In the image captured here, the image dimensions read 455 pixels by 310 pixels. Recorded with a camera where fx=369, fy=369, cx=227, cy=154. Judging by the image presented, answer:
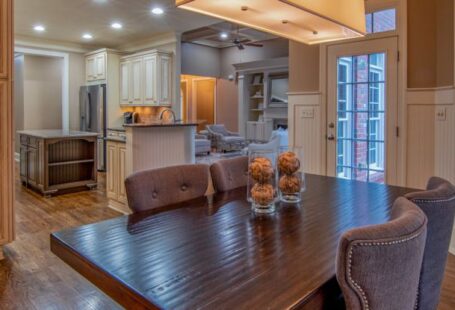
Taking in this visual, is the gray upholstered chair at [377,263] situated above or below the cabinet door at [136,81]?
below

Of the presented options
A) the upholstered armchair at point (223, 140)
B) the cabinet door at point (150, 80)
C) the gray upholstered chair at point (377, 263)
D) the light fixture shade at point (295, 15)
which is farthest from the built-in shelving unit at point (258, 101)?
the gray upholstered chair at point (377, 263)

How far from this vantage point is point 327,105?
14.1 feet

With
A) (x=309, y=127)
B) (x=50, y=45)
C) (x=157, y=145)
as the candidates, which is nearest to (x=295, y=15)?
(x=309, y=127)

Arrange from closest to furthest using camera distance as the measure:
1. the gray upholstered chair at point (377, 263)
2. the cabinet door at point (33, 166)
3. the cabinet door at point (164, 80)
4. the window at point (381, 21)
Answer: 1. the gray upholstered chair at point (377, 263)
2. the window at point (381, 21)
3. the cabinet door at point (33, 166)
4. the cabinet door at point (164, 80)

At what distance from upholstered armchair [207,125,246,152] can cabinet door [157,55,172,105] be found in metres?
3.85

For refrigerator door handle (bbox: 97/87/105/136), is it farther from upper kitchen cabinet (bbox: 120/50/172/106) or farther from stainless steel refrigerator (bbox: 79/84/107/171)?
upper kitchen cabinet (bbox: 120/50/172/106)

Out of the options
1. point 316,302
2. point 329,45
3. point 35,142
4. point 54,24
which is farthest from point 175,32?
point 316,302

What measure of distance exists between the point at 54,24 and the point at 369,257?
706 centimetres

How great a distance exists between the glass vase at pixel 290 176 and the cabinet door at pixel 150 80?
18.7 feet

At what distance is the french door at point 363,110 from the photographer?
12.5 ft

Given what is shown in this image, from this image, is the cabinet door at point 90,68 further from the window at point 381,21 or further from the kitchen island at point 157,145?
the window at point 381,21

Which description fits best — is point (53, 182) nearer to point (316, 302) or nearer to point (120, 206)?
point (120, 206)

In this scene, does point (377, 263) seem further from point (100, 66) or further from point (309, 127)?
point (100, 66)

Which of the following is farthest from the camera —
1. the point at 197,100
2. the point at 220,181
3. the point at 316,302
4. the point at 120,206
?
the point at 197,100
